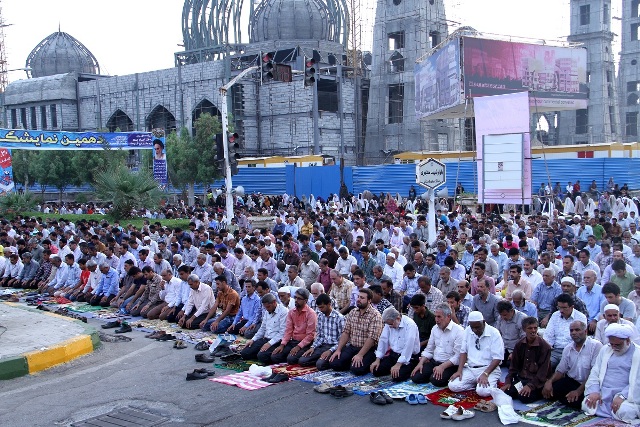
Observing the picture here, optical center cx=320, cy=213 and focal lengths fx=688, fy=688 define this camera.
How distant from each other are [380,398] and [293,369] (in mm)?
1813

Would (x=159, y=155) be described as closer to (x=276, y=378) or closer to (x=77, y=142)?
(x=77, y=142)

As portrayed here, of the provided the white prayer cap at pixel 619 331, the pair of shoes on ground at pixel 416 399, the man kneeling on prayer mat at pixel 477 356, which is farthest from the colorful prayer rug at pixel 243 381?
the white prayer cap at pixel 619 331

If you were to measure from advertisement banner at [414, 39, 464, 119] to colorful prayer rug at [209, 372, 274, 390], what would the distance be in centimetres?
2258

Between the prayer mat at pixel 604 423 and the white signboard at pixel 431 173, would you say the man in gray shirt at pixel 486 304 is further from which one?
the white signboard at pixel 431 173

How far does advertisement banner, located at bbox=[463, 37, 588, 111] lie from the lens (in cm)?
3014

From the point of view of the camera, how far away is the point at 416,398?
7.37 meters

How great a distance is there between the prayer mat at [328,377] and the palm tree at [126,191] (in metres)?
16.0

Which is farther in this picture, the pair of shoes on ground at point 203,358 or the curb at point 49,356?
the pair of shoes on ground at point 203,358

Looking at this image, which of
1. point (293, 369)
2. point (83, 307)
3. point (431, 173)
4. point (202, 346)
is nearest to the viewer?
point (293, 369)

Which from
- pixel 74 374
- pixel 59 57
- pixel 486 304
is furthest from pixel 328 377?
pixel 59 57

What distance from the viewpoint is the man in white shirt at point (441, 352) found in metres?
7.89

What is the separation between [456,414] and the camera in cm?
684

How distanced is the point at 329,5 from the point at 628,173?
25008mm

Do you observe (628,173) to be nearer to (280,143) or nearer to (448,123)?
(448,123)
